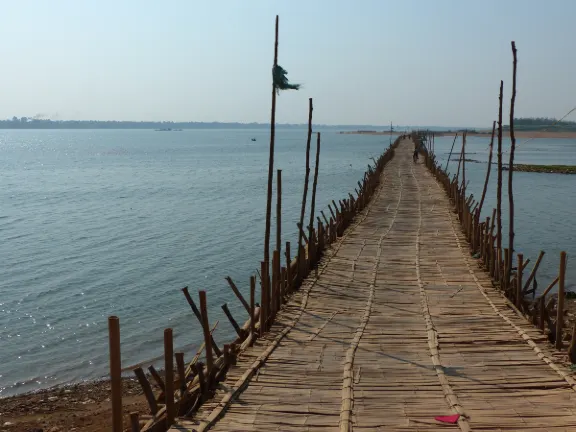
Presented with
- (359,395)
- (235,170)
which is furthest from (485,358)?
(235,170)

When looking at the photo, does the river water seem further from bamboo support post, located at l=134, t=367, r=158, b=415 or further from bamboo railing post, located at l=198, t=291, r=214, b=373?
bamboo support post, located at l=134, t=367, r=158, b=415

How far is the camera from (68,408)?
9523 millimetres

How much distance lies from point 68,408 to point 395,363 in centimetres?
541

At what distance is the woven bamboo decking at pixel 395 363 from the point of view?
17.0 feet

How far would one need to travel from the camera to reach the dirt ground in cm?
886

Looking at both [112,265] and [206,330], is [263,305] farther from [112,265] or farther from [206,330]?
[112,265]

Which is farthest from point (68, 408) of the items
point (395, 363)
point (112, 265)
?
point (112, 265)

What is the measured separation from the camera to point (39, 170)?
189 ft

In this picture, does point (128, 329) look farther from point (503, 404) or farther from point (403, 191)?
point (403, 191)

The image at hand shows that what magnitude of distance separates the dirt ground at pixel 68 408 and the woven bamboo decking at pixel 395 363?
9.86 ft

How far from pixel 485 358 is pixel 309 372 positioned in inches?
71.0

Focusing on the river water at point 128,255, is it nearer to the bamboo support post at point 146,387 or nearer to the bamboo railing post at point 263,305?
the bamboo railing post at point 263,305

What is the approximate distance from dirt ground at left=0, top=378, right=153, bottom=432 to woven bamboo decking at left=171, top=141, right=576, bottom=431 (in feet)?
9.86

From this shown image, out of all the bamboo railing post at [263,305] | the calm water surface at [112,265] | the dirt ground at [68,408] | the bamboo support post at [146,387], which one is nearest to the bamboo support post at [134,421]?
the bamboo support post at [146,387]
